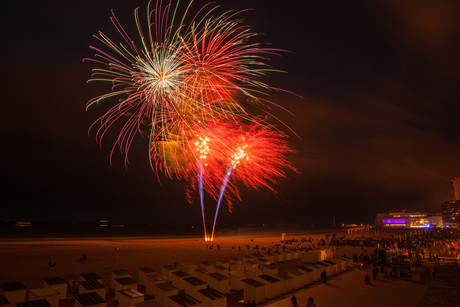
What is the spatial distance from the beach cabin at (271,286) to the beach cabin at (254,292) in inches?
14.0

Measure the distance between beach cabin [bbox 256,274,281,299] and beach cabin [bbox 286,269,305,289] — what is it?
1.53 meters

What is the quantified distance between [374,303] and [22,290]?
16341mm

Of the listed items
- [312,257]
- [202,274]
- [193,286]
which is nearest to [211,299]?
[193,286]

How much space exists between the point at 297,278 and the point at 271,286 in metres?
2.52

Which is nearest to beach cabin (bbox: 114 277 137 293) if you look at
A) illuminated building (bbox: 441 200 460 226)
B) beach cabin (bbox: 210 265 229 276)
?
beach cabin (bbox: 210 265 229 276)

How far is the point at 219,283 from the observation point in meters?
14.4

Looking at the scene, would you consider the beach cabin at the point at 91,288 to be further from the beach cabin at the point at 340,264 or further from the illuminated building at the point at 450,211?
the illuminated building at the point at 450,211

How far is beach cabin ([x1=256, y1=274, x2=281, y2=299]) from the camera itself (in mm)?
13633

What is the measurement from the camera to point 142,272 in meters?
15.6

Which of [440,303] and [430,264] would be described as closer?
[440,303]

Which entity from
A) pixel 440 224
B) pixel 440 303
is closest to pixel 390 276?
pixel 440 303

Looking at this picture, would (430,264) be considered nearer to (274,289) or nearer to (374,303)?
(374,303)

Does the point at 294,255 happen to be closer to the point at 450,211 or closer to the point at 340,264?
the point at 340,264

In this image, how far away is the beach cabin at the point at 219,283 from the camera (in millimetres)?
14398
